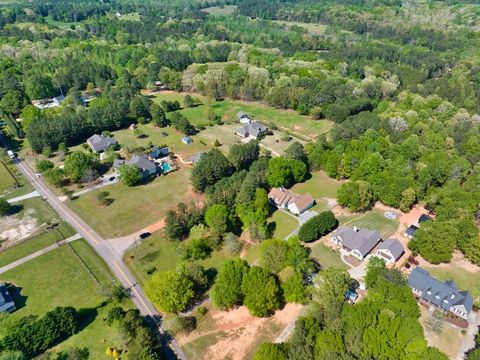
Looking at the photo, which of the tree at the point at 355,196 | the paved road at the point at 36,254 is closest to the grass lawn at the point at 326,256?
the tree at the point at 355,196

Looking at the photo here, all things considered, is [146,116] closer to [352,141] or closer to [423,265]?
[352,141]

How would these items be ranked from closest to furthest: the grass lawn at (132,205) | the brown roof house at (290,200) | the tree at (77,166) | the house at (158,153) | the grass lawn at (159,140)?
the grass lawn at (132,205) < the brown roof house at (290,200) < the tree at (77,166) < the house at (158,153) < the grass lawn at (159,140)

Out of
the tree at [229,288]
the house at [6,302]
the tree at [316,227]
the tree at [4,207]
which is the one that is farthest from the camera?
the tree at [4,207]

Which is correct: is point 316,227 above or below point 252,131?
above

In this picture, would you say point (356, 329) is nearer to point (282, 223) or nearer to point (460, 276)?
point (460, 276)

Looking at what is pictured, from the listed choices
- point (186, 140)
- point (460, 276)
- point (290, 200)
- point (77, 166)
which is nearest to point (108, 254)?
point (77, 166)

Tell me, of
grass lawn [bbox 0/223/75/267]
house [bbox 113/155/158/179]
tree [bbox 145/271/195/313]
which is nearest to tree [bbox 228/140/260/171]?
house [bbox 113/155/158/179]

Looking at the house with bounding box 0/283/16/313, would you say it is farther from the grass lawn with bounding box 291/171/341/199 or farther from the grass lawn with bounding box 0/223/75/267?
the grass lawn with bounding box 291/171/341/199

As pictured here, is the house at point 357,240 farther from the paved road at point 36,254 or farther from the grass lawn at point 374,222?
the paved road at point 36,254
